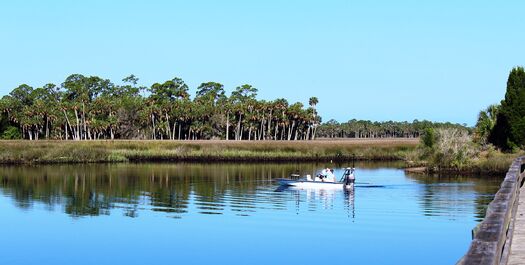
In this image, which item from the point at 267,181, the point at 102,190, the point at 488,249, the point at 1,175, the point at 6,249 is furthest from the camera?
the point at 1,175

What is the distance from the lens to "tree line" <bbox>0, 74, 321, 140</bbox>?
13000cm

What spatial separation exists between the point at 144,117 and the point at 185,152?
1626 inches

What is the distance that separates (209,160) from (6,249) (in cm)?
6396

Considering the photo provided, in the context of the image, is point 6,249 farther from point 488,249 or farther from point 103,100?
point 103,100

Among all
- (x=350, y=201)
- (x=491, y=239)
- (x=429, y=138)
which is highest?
(x=429, y=138)

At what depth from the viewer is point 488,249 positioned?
245 inches

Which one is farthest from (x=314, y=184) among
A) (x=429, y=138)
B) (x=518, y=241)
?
(x=518, y=241)

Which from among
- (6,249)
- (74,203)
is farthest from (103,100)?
(6,249)

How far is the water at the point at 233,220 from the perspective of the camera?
2569 cm

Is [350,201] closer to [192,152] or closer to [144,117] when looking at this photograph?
[192,152]

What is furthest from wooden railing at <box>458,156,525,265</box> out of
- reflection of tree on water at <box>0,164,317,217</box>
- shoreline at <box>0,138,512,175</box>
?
shoreline at <box>0,138,512,175</box>

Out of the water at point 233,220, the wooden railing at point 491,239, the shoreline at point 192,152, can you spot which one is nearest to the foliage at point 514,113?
the water at point 233,220

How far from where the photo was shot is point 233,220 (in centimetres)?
3462

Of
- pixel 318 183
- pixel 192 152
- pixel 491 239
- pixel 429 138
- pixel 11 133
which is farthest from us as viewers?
pixel 11 133
